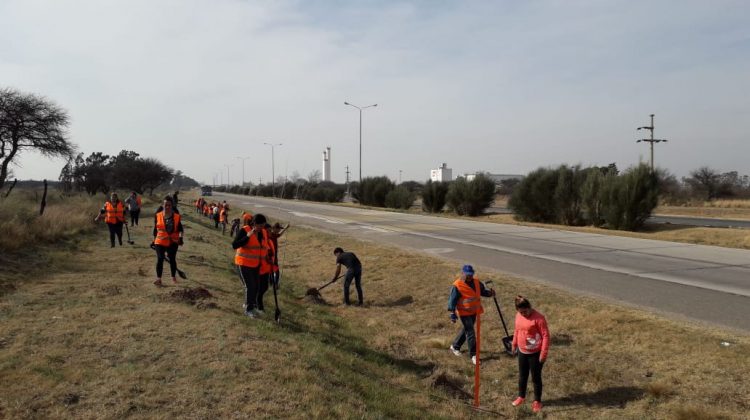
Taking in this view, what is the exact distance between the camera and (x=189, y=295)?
29.6 feet

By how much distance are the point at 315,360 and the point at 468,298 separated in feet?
8.11

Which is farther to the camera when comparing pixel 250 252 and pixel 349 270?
pixel 349 270

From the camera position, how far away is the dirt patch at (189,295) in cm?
870

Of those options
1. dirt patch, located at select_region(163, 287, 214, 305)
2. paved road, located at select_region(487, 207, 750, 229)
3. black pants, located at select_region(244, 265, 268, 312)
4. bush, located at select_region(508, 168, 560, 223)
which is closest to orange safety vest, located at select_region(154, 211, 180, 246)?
dirt patch, located at select_region(163, 287, 214, 305)

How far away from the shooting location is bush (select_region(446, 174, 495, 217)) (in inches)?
1474

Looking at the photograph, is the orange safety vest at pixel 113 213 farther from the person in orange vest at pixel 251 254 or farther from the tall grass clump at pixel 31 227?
the person in orange vest at pixel 251 254

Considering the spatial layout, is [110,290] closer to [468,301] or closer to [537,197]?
[468,301]

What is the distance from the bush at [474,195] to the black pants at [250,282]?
30400 mm

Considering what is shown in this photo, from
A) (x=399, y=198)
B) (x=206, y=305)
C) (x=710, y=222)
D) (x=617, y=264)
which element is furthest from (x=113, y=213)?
(x=399, y=198)

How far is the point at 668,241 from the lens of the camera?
18.6 metres

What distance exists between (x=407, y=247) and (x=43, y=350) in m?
12.9

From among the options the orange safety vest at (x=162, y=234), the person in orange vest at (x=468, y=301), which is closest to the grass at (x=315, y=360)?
the person in orange vest at (x=468, y=301)

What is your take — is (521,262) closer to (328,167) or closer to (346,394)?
(346,394)

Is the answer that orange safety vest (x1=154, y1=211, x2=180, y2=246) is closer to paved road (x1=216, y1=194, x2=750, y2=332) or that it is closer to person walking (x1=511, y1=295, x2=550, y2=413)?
person walking (x1=511, y1=295, x2=550, y2=413)
